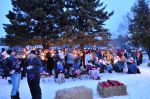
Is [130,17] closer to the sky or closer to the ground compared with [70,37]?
closer to the sky

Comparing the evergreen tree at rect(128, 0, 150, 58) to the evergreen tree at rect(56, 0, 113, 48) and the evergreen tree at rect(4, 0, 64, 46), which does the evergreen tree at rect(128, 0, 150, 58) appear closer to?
the evergreen tree at rect(56, 0, 113, 48)

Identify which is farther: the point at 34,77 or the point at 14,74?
the point at 14,74

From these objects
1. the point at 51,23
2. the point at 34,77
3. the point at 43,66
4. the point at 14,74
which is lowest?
the point at 34,77

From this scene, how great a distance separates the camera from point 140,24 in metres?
39.3

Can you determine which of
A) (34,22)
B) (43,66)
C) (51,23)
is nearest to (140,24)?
(51,23)

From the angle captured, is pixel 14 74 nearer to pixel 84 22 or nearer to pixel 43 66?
pixel 43 66

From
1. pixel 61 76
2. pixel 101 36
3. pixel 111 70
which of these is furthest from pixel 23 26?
pixel 61 76

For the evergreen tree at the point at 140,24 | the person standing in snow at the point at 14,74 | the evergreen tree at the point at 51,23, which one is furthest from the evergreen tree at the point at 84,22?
the person standing in snow at the point at 14,74

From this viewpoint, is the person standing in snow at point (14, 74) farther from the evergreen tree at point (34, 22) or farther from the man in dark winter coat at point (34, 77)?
the evergreen tree at point (34, 22)

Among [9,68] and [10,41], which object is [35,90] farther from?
[10,41]

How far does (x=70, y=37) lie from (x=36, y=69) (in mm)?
22239

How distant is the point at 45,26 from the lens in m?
32.7

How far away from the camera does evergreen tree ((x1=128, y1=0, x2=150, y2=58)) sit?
38562 millimetres

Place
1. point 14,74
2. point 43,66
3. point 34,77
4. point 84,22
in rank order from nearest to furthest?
point 34,77 → point 14,74 → point 43,66 → point 84,22
